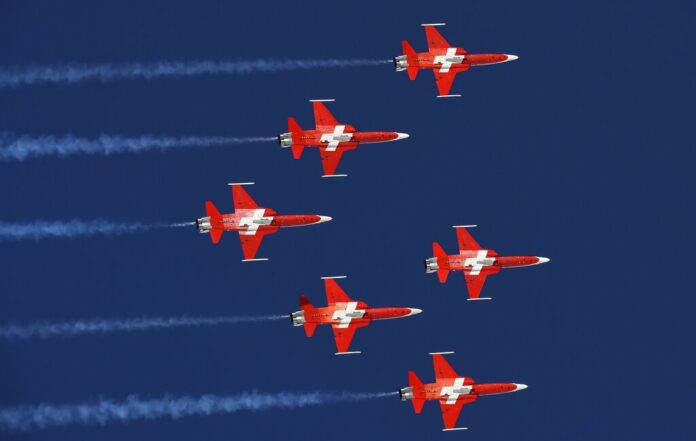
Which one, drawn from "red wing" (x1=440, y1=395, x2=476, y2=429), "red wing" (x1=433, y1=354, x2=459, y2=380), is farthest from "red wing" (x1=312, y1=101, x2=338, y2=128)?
"red wing" (x1=440, y1=395, x2=476, y2=429)

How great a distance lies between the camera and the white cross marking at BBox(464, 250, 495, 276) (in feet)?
423

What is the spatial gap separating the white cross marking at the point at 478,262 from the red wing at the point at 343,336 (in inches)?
251

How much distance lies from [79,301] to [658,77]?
30.9 m

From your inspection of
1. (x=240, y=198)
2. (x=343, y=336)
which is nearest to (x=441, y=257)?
(x=343, y=336)

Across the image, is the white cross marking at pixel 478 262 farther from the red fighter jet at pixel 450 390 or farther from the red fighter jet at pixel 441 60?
the red fighter jet at pixel 441 60

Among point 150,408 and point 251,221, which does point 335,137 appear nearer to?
point 251,221

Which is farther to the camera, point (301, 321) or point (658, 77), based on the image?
point (658, 77)

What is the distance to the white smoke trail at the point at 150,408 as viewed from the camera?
121188 mm

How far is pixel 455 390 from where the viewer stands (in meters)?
127

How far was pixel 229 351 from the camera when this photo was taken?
422 feet

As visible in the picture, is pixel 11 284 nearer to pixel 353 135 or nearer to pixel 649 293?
pixel 353 135

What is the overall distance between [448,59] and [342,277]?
11.7 m

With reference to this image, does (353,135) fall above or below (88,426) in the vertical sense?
above

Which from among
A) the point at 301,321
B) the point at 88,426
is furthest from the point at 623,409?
the point at 88,426
